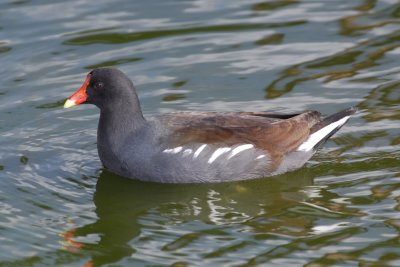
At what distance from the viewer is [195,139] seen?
854 centimetres

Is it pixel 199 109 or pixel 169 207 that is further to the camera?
pixel 199 109

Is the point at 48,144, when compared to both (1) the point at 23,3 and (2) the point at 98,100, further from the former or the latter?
(1) the point at 23,3

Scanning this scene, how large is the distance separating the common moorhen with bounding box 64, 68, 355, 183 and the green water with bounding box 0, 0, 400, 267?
0.49 ft

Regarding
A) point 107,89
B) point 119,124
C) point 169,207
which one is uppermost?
point 107,89

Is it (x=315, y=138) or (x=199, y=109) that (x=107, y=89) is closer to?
(x=199, y=109)

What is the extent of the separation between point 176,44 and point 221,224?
3.90 m

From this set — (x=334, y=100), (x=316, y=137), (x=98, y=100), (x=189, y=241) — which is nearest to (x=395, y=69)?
(x=334, y=100)

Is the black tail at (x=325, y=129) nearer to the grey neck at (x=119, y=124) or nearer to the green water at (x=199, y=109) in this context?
the green water at (x=199, y=109)

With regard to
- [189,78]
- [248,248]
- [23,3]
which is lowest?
[248,248]

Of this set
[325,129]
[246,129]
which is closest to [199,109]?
[246,129]

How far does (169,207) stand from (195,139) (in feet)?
2.17

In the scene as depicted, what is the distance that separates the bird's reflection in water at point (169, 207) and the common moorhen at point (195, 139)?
0.10m

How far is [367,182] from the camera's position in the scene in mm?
8328

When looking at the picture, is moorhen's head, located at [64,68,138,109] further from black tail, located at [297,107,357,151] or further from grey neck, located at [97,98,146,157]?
black tail, located at [297,107,357,151]
